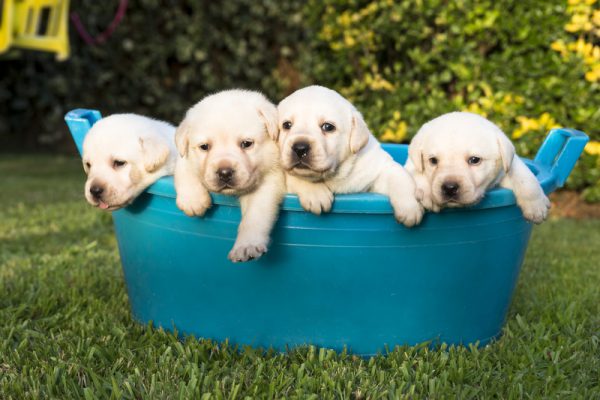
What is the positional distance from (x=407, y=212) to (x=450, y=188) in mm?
151

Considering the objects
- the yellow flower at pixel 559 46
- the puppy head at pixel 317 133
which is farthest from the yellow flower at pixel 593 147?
the puppy head at pixel 317 133

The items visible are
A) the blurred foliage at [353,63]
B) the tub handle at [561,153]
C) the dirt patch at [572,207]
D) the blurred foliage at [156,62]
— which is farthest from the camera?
the blurred foliage at [156,62]


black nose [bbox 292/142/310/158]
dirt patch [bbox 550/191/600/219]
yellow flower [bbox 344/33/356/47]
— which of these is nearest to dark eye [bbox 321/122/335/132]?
black nose [bbox 292/142/310/158]

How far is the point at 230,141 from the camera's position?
7.44 ft

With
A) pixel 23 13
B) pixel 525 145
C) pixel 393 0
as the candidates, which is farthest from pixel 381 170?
pixel 23 13

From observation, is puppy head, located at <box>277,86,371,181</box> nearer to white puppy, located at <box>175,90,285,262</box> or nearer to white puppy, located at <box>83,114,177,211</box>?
white puppy, located at <box>175,90,285,262</box>

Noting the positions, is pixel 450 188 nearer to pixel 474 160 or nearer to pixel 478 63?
pixel 474 160

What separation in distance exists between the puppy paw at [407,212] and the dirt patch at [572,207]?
369 centimetres

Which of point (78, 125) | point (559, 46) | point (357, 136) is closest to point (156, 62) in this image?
point (559, 46)

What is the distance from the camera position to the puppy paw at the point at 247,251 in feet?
6.84

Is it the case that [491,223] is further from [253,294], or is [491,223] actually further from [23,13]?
[23,13]

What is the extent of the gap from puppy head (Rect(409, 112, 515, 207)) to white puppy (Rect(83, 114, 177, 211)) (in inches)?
35.9

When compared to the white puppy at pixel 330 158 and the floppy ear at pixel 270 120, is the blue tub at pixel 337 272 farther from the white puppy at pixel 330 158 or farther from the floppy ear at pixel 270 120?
the floppy ear at pixel 270 120

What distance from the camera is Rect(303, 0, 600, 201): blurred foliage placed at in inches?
189
